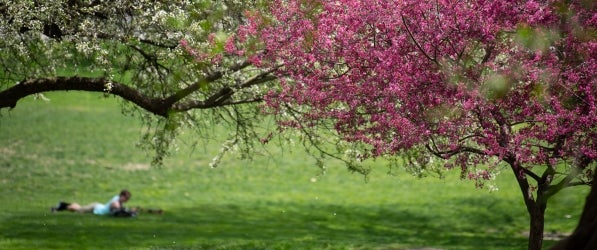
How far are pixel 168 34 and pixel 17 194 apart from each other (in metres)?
15.8

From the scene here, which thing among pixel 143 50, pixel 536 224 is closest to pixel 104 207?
pixel 143 50

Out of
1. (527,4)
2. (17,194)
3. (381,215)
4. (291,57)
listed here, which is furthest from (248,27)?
(17,194)

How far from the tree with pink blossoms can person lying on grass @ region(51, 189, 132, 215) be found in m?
14.4

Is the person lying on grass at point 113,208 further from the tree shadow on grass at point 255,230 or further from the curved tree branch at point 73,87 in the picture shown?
the curved tree branch at point 73,87

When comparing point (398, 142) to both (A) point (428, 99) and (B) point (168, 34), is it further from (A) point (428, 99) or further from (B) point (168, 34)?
(B) point (168, 34)

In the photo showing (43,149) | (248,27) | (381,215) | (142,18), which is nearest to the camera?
(248,27)

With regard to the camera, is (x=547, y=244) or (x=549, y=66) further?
(x=547, y=244)

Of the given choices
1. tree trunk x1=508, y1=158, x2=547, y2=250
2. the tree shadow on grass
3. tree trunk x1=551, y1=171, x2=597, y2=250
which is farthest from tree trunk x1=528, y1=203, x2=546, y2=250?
the tree shadow on grass

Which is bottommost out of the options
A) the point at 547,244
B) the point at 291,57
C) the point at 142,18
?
the point at 547,244

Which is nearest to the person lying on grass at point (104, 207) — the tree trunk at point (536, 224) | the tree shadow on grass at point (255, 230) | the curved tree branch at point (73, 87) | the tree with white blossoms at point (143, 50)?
the tree shadow on grass at point (255, 230)

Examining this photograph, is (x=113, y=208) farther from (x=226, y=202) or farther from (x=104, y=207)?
(x=226, y=202)

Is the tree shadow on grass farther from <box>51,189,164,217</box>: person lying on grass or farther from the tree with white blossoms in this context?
the tree with white blossoms

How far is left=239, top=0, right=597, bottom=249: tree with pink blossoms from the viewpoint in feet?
37.5

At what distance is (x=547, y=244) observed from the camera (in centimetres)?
2025
